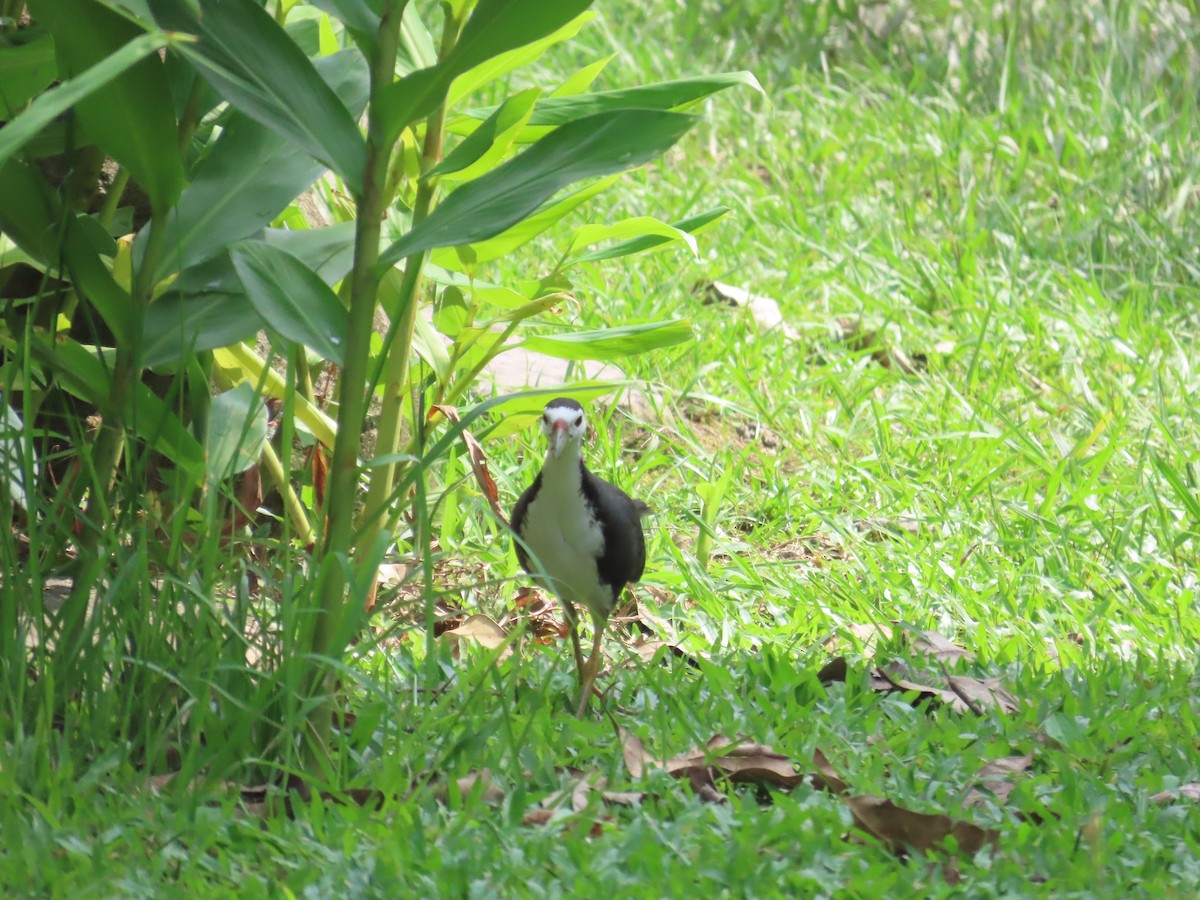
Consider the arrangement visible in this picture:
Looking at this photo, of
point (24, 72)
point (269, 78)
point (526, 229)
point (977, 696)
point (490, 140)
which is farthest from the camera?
point (526, 229)

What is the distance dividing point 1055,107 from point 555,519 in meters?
4.77

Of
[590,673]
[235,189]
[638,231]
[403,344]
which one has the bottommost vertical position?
[590,673]

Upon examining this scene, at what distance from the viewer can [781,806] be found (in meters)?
2.54

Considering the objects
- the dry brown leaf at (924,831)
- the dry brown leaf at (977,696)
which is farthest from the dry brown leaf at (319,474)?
the dry brown leaf at (924,831)

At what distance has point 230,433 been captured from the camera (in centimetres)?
292

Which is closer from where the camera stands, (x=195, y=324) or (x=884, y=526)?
(x=195, y=324)

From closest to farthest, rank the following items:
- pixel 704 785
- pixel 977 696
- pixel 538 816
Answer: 1. pixel 538 816
2. pixel 704 785
3. pixel 977 696

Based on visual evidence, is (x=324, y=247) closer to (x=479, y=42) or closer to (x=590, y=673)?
(x=479, y=42)

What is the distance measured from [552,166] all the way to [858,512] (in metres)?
2.28

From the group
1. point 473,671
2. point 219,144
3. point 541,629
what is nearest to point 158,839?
point 473,671

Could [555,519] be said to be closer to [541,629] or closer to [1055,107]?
[541,629]

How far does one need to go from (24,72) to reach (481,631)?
1560 millimetres

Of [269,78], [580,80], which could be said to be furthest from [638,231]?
[269,78]

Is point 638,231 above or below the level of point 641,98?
below
